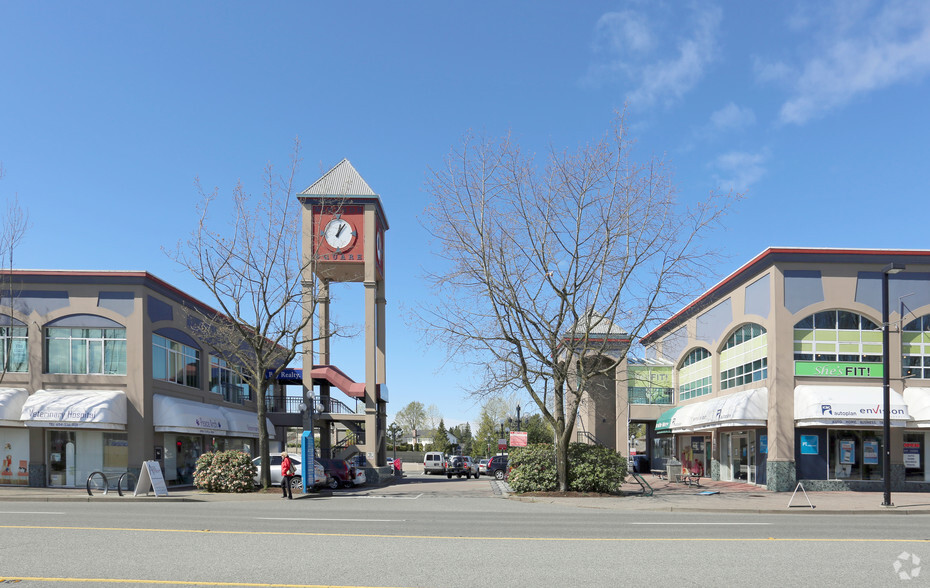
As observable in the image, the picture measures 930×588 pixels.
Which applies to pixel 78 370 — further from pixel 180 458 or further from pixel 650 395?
pixel 650 395

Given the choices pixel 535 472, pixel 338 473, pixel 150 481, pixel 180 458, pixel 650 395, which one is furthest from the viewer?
pixel 650 395

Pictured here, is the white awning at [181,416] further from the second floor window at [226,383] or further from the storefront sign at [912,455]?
the storefront sign at [912,455]

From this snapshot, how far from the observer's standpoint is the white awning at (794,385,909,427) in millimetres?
28266

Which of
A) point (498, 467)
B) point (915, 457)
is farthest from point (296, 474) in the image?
point (915, 457)

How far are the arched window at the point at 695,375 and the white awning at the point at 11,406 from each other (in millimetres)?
31616

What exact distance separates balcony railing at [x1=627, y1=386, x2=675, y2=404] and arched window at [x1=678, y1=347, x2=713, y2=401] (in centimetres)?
158

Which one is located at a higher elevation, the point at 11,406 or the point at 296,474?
the point at 11,406

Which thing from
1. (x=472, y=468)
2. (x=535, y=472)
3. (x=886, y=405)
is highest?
(x=886, y=405)

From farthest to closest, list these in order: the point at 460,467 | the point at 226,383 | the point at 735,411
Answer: the point at 460,467 < the point at 226,383 < the point at 735,411

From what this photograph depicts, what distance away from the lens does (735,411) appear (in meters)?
30.6

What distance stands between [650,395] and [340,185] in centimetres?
2343

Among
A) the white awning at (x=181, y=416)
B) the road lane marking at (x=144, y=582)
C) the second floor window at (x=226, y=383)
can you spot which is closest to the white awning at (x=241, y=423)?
the second floor window at (x=226, y=383)

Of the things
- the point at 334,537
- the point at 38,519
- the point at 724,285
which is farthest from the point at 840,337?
the point at 38,519

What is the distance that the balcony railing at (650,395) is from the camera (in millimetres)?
47844
